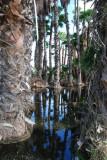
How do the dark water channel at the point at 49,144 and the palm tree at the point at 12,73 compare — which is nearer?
the dark water channel at the point at 49,144

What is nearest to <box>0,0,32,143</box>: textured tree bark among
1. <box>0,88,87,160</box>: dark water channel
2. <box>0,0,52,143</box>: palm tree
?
<box>0,0,52,143</box>: palm tree

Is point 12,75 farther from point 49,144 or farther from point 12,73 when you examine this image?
point 49,144

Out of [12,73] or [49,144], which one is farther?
[12,73]

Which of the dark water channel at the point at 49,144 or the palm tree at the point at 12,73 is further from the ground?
the palm tree at the point at 12,73

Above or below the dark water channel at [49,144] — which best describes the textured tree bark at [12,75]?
above

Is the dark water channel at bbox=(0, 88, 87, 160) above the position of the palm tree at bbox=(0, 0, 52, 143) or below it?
below

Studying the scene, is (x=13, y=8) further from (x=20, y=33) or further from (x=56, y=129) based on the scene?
(x=56, y=129)

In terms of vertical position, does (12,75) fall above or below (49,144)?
above

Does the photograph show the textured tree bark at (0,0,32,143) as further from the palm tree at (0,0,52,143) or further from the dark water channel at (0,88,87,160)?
the dark water channel at (0,88,87,160)

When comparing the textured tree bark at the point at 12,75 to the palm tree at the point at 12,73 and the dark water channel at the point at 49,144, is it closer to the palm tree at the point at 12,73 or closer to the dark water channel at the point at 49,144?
the palm tree at the point at 12,73

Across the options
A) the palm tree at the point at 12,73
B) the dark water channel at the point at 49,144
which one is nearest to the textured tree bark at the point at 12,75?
the palm tree at the point at 12,73

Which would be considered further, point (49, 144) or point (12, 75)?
point (12, 75)

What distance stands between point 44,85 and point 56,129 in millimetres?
9865

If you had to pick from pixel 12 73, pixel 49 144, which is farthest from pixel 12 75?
pixel 49 144
